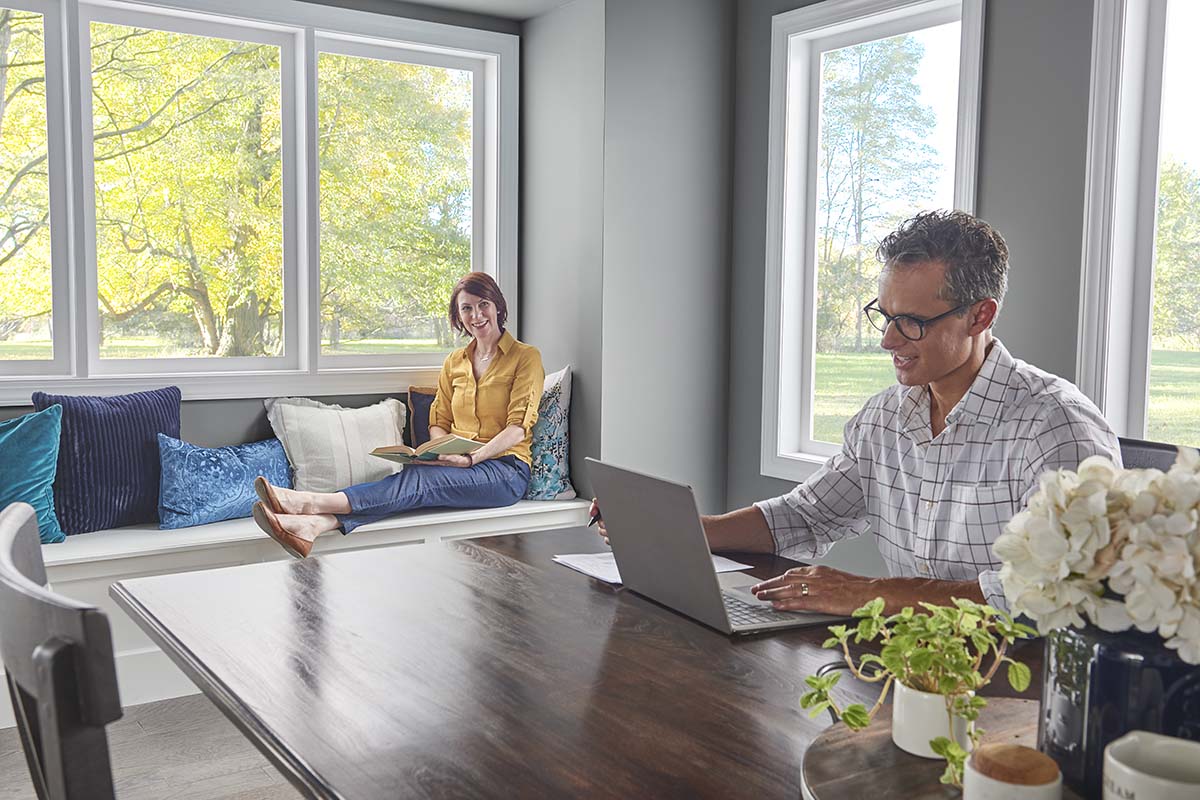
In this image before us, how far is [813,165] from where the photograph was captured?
401cm

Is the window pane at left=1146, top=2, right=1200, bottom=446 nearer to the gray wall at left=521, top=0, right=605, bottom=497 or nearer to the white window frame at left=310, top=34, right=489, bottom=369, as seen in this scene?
the gray wall at left=521, top=0, right=605, bottom=497

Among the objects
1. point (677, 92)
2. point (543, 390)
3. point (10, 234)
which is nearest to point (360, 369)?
point (543, 390)

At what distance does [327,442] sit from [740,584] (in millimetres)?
2394

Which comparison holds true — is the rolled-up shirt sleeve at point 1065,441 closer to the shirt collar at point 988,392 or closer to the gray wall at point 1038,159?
the shirt collar at point 988,392

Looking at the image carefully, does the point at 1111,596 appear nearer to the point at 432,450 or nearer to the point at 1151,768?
the point at 1151,768

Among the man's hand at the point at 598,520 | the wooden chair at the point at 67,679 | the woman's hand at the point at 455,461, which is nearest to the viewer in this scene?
the wooden chair at the point at 67,679

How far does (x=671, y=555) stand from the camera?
5.54 ft

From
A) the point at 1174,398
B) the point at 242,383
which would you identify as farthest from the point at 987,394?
the point at 242,383

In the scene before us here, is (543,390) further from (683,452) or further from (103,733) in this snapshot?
(103,733)

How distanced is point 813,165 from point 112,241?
2514 mm

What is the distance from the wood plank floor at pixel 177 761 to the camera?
2.81 m

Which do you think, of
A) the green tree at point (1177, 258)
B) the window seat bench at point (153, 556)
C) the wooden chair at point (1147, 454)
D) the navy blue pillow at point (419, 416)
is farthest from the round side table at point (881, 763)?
the navy blue pillow at point (419, 416)

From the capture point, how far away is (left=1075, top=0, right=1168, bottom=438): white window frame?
9.36 ft

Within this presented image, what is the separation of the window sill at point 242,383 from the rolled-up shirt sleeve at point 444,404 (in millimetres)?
211
